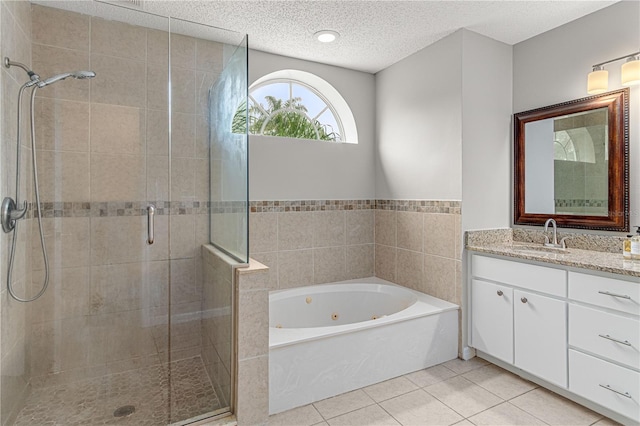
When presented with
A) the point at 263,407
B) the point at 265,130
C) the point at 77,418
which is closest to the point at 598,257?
the point at 263,407

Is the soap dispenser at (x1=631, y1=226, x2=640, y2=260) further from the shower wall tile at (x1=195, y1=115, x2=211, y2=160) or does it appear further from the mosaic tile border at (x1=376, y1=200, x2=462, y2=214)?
the shower wall tile at (x1=195, y1=115, x2=211, y2=160)

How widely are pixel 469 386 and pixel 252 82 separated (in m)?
2.83

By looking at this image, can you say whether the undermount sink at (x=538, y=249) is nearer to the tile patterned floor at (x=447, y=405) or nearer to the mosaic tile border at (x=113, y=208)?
the tile patterned floor at (x=447, y=405)

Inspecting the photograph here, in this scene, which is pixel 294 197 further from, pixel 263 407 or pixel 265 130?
pixel 263 407

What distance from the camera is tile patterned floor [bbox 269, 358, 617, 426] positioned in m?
1.92

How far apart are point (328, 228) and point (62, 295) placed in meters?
2.07

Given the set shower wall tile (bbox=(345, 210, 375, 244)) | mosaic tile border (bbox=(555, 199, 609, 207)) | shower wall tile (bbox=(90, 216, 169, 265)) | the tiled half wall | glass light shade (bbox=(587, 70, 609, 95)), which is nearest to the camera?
shower wall tile (bbox=(90, 216, 169, 265))

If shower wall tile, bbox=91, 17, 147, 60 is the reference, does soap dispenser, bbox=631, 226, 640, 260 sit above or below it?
below

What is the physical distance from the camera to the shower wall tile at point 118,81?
195 cm

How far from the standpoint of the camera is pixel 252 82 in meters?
3.00

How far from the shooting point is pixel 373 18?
2447 mm

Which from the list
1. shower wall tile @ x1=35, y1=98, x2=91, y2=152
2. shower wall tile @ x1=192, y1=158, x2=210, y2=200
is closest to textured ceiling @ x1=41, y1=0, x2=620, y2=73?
shower wall tile @ x1=35, y1=98, x2=91, y2=152

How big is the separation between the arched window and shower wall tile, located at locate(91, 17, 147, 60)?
1113mm

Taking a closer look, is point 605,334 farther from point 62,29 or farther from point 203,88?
point 62,29
